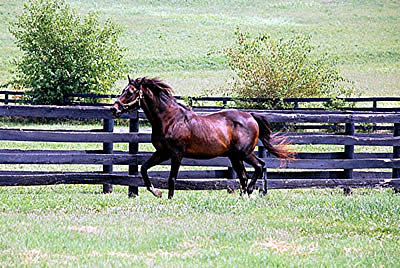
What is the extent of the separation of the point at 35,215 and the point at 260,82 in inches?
960

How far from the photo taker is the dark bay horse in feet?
35.5

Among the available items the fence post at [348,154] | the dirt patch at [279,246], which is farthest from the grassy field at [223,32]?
the dirt patch at [279,246]

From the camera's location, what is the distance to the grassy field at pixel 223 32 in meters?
60.3

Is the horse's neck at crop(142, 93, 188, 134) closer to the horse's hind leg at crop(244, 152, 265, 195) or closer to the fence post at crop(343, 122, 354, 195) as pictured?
the horse's hind leg at crop(244, 152, 265, 195)

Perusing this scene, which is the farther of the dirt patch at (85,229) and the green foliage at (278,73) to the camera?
the green foliage at (278,73)

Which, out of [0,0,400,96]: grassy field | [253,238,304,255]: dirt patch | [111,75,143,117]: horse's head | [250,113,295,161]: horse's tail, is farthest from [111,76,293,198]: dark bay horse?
[0,0,400,96]: grassy field

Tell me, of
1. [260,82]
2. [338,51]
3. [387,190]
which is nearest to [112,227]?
[387,190]

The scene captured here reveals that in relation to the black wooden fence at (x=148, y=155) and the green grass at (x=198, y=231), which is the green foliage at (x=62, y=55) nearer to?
the black wooden fence at (x=148, y=155)

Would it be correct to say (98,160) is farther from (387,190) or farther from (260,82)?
(260,82)

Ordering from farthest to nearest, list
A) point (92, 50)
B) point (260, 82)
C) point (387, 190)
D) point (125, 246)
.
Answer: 1. point (92, 50)
2. point (260, 82)
3. point (387, 190)
4. point (125, 246)

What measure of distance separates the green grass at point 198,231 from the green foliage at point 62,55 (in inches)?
929

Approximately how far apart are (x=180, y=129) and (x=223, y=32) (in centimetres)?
6849

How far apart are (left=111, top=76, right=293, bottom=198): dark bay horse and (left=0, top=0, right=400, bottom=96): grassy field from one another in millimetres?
38220

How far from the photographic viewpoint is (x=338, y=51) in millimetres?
71188
